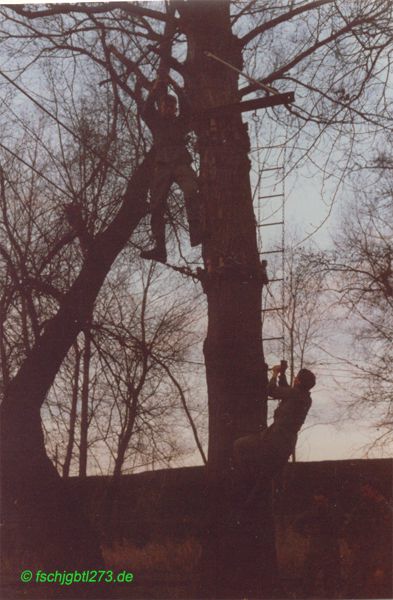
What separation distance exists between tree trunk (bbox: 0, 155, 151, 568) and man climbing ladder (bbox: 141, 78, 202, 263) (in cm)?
307

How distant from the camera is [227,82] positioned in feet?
27.5

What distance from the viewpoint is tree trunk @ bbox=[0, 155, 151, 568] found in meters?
10.5

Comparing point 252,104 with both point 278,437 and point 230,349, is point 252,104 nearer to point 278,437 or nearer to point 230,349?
point 230,349

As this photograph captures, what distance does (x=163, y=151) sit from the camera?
7.85 meters

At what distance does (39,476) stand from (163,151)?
4.63 metres

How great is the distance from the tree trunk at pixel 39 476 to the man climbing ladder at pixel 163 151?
307cm

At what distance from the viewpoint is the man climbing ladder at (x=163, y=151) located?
25.5 feet

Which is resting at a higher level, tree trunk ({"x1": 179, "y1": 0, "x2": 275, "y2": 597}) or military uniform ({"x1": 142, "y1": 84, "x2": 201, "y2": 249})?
military uniform ({"x1": 142, "y1": 84, "x2": 201, "y2": 249})

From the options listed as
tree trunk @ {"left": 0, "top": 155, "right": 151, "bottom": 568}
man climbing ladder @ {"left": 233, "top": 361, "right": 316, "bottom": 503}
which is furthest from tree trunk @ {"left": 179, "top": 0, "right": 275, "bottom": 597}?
tree trunk @ {"left": 0, "top": 155, "right": 151, "bottom": 568}

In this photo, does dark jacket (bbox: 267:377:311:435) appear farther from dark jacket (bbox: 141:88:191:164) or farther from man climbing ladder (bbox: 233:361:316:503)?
dark jacket (bbox: 141:88:191:164)

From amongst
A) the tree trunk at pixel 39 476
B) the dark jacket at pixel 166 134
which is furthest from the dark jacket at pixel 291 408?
the tree trunk at pixel 39 476

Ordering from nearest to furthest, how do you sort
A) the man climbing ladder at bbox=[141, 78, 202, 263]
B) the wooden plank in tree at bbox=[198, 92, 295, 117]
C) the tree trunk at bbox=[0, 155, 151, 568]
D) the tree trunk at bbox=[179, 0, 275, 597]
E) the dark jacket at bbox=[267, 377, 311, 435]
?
the dark jacket at bbox=[267, 377, 311, 435] → the wooden plank in tree at bbox=[198, 92, 295, 117] → the tree trunk at bbox=[179, 0, 275, 597] → the man climbing ladder at bbox=[141, 78, 202, 263] → the tree trunk at bbox=[0, 155, 151, 568]

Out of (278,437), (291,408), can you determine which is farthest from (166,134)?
(278,437)

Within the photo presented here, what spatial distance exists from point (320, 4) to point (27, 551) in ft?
23.4
